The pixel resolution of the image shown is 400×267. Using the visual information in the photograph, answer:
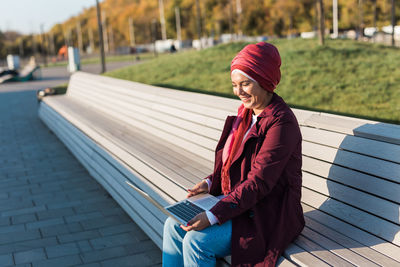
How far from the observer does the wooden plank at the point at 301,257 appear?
2.44 m

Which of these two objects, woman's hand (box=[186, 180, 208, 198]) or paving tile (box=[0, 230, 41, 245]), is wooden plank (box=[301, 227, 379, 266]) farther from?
paving tile (box=[0, 230, 41, 245])

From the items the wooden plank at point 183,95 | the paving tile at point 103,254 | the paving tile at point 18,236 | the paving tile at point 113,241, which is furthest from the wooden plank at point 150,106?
the paving tile at point 18,236

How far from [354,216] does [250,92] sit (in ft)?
3.16

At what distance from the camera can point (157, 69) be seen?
15.3 m

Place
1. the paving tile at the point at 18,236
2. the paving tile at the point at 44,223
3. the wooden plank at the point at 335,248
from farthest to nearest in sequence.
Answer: the paving tile at the point at 44,223 → the paving tile at the point at 18,236 → the wooden plank at the point at 335,248

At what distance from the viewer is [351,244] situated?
2.62 metres

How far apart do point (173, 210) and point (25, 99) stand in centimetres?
1521

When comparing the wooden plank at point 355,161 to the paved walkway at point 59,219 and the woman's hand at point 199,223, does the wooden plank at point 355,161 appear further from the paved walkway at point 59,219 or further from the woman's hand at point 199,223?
the paved walkway at point 59,219

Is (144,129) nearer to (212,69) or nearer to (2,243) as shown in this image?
(2,243)

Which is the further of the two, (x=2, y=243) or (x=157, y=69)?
(x=157, y=69)

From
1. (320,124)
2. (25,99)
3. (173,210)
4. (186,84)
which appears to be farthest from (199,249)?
(25,99)

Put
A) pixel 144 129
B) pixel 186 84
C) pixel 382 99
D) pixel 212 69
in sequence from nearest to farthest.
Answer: pixel 144 129
pixel 382 99
pixel 186 84
pixel 212 69

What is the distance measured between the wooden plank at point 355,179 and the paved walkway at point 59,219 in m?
1.55

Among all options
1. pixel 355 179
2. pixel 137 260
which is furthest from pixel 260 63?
pixel 137 260
